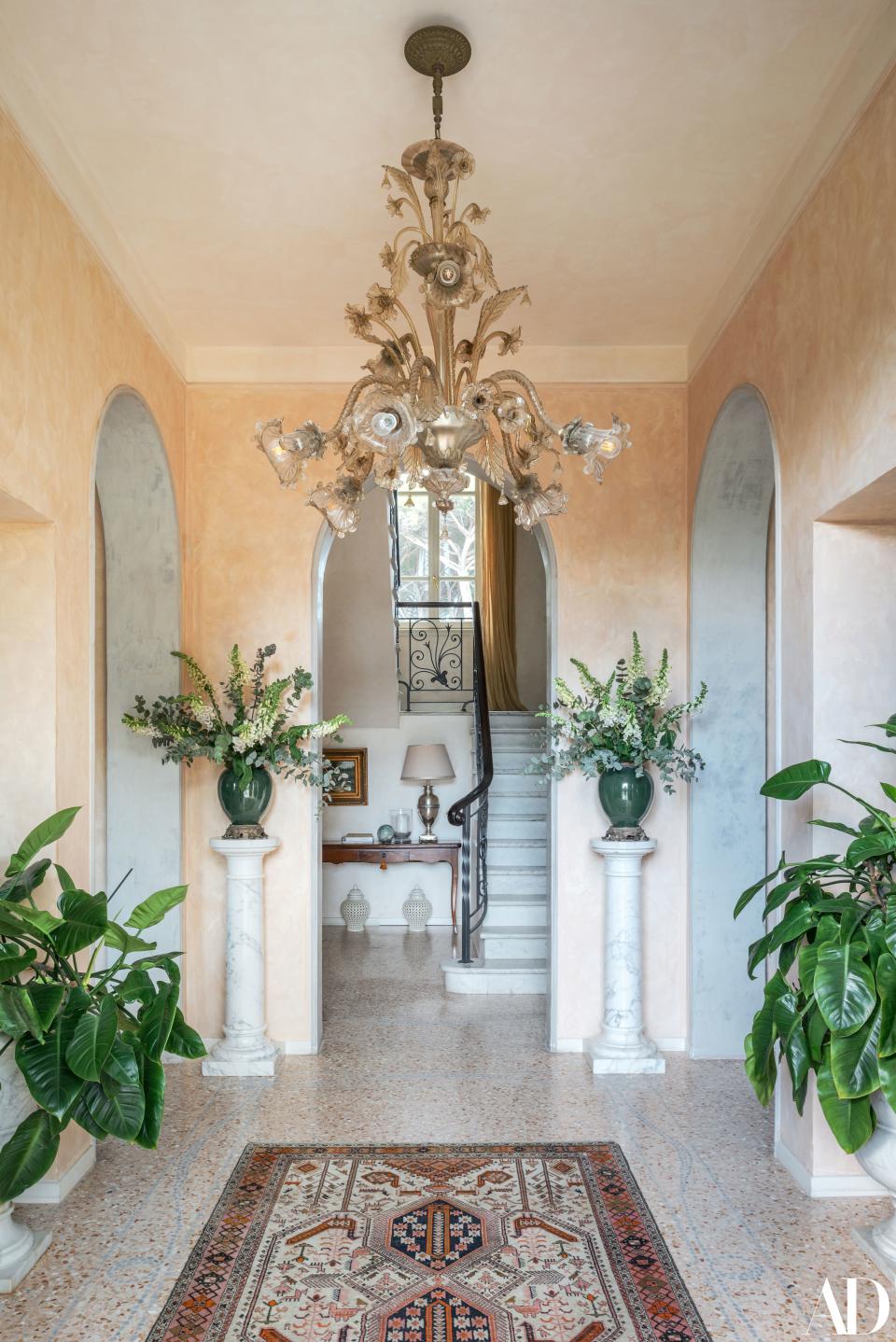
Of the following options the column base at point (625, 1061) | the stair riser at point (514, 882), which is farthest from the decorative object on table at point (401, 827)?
the column base at point (625, 1061)

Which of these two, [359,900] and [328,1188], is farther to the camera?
[359,900]

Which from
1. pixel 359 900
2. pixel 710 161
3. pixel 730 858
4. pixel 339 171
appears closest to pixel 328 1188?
pixel 730 858

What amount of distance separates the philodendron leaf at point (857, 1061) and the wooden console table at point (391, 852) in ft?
18.3

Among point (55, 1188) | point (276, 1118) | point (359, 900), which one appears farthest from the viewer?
point (359, 900)

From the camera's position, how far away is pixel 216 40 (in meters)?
3.00

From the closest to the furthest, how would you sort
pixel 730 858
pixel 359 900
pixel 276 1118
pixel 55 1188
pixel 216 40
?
pixel 216 40 < pixel 55 1188 < pixel 276 1118 < pixel 730 858 < pixel 359 900

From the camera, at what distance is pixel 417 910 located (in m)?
8.64

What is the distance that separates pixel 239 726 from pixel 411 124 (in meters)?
2.73

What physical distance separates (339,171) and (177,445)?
1937 mm

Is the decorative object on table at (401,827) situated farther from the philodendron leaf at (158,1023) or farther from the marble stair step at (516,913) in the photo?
the philodendron leaf at (158,1023)

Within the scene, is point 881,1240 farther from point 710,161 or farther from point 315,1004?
point 710,161

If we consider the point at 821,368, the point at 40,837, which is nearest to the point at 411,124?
the point at 821,368

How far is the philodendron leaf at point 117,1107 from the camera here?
2.82 metres

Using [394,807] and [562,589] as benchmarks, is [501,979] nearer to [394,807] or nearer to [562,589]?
[562,589]
